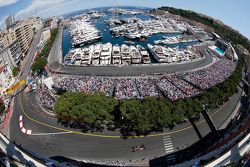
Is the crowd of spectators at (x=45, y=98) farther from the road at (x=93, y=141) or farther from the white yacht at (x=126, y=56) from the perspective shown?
the white yacht at (x=126, y=56)

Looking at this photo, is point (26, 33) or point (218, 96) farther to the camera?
point (26, 33)

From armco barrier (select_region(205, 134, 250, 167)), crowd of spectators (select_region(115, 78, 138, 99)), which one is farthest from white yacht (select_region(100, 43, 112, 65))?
armco barrier (select_region(205, 134, 250, 167))

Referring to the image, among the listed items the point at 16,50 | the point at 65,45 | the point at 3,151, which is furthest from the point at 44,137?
the point at 65,45

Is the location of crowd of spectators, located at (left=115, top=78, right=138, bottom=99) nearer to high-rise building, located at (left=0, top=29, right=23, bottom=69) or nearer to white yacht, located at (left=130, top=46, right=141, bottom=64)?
white yacht, located at (left=130, top=46, right=141, bottom=64)

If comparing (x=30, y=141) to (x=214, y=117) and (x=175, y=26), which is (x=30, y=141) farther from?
(x=175, y=26)

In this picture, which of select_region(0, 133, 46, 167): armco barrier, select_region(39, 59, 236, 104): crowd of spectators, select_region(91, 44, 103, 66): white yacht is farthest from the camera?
select_region(91, 44, 103, 66): white yacht

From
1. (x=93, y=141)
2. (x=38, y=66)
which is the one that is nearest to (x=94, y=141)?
(x=93, y=141)

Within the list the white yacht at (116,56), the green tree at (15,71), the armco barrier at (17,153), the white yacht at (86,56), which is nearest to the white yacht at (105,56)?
the white yacht at (116,56)
